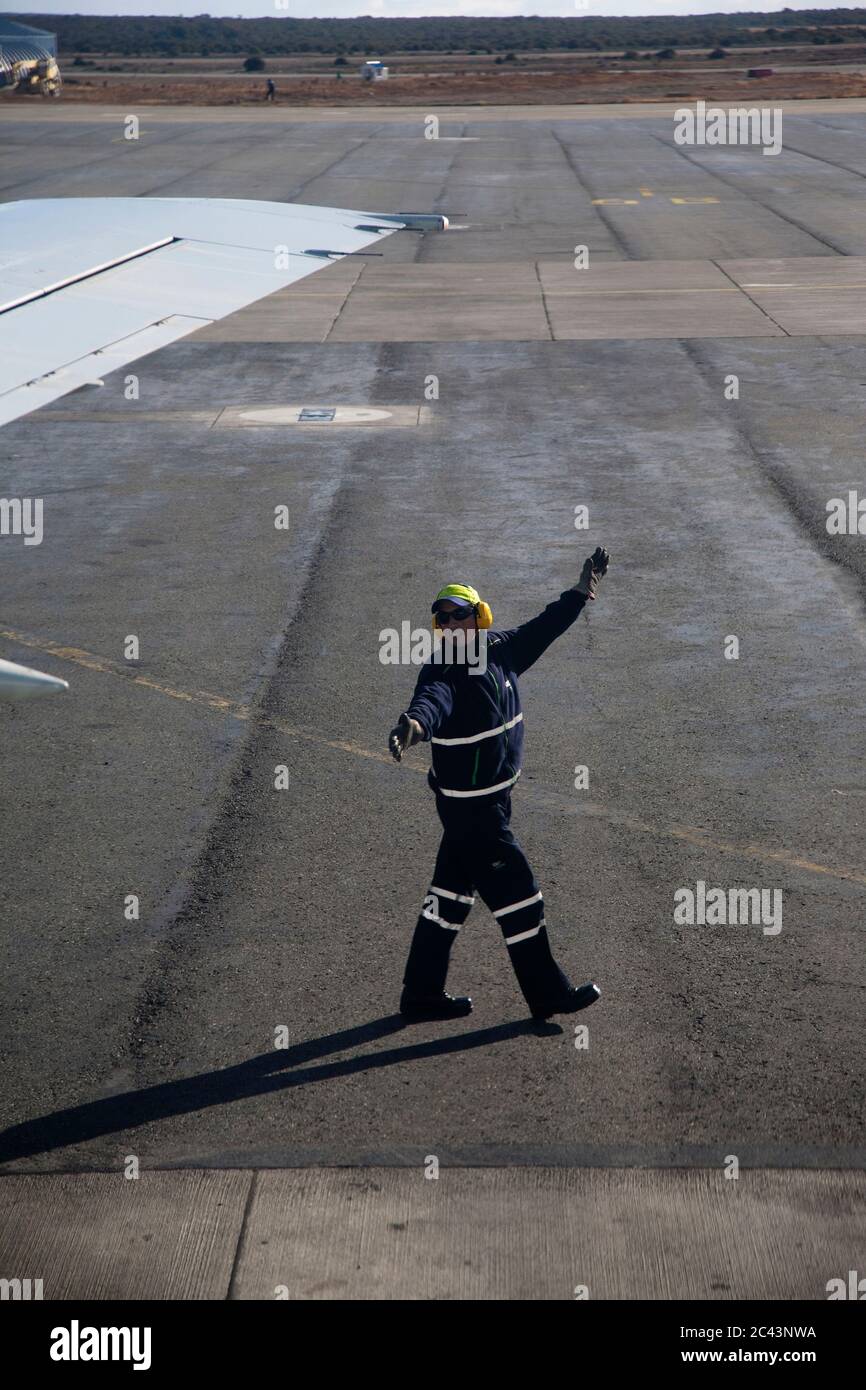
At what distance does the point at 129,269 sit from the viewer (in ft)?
31.4

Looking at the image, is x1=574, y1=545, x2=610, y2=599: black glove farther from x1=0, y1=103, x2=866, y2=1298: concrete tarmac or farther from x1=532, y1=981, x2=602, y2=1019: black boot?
x1=532, y1=981, x2=602, y2=1019: black boot

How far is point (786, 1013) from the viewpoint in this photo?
853 centimetres

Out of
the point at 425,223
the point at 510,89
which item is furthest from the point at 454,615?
the point at 510,89

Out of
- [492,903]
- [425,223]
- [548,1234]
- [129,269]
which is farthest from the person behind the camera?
[425,223]

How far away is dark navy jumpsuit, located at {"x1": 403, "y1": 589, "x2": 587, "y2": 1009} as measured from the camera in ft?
27.3

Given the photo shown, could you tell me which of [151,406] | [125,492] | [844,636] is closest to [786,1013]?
[844,636]

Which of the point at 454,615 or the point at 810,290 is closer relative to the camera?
the point at 454,615

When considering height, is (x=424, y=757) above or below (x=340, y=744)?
below

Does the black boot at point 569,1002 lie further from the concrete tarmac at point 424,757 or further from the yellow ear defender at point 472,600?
the yellow ear defender at point 472,600

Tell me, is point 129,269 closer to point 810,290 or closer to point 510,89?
point 810,290

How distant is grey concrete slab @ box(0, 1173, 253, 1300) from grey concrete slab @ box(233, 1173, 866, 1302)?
6.4 inches

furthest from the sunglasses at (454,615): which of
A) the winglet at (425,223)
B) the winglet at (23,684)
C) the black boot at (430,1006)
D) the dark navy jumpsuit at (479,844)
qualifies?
the winglet at (23,684)

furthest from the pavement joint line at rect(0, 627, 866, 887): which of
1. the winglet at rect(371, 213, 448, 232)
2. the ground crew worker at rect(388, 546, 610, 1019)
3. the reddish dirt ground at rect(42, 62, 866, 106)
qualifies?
the reddish dirt ground at rect(42, 62, 866, 106)

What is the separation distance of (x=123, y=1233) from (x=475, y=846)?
9.55 ft
